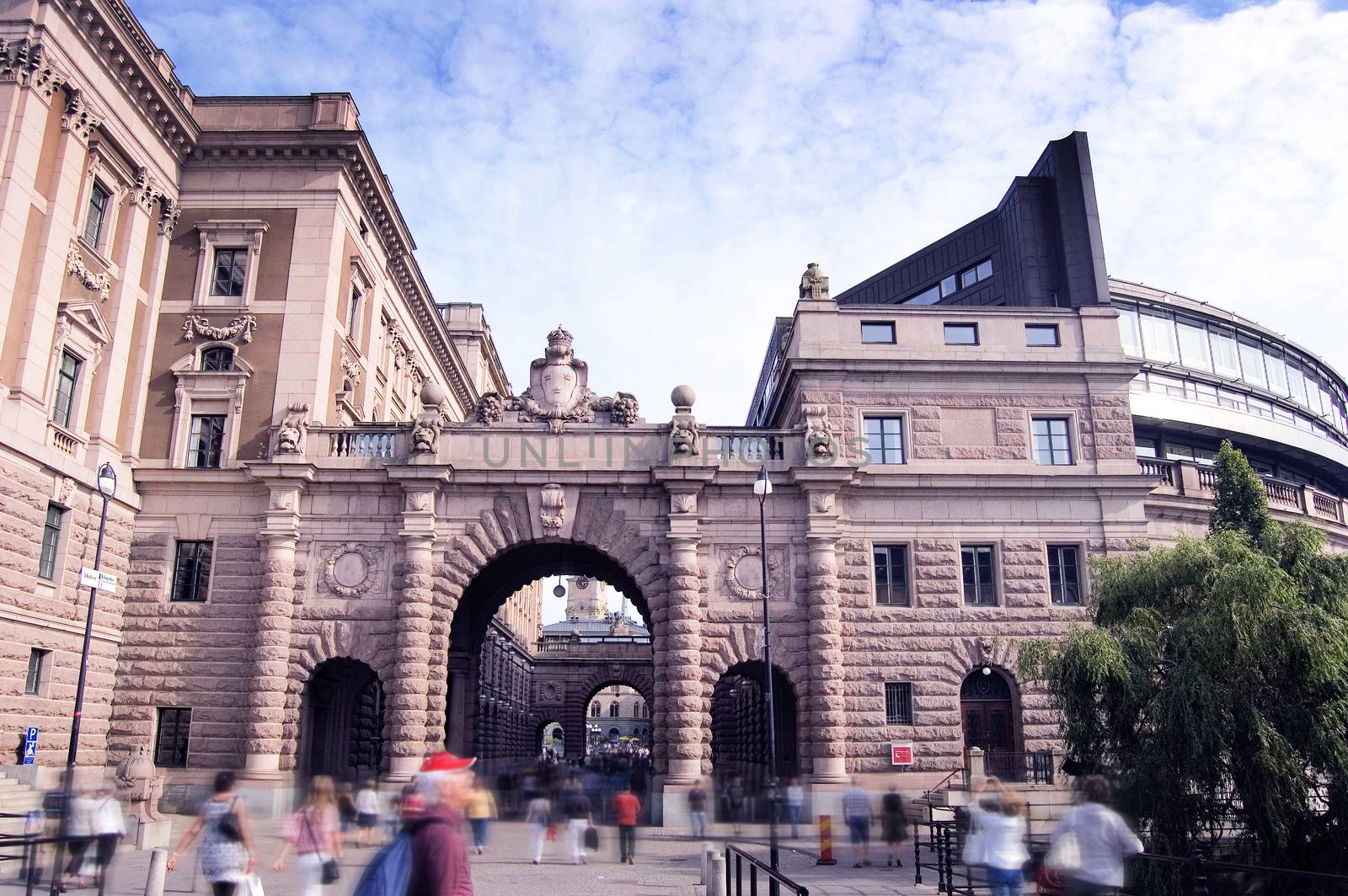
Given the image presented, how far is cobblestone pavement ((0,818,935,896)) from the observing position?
1791 cm

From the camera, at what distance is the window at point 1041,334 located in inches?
1293

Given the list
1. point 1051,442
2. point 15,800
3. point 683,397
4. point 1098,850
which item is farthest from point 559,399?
point 1098,850

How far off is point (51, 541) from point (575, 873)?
15.8 meters

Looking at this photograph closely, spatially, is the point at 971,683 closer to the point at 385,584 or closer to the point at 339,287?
the point at 385,584

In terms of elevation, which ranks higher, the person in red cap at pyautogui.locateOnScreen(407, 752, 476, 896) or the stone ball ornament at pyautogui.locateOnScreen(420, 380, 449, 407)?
the stone ball ornament at pyautogui.locateOnScreen(420, 380, 449, 407)

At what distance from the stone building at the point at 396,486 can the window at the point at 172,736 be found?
9cm

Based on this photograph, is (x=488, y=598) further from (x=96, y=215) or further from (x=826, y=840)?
(x=826, y=840)

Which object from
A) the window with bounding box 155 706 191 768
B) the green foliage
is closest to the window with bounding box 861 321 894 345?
the green foliage

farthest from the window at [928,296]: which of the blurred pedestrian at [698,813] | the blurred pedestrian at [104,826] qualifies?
the blurred pedestrian at [104,826]

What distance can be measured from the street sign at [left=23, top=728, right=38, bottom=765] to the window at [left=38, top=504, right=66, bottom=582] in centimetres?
364

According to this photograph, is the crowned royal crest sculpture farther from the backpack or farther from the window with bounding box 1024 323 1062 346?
the backpack

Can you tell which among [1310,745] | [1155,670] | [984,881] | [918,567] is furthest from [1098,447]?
[984,881]

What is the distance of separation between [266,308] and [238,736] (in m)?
12.6

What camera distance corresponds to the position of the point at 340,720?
34469 mm
